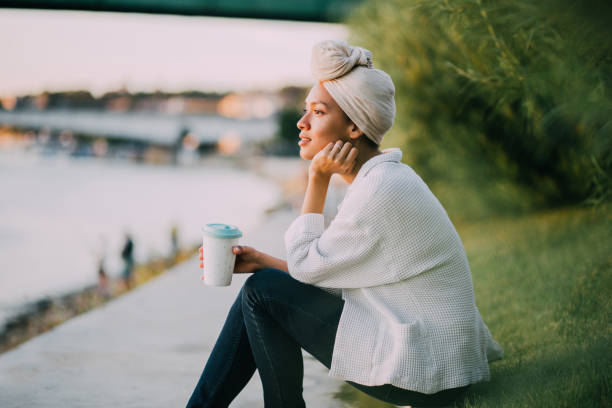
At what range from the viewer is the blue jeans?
1917mm

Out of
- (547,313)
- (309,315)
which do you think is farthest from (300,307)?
(547,313)

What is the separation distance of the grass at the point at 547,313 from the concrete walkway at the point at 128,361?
0.75 meters

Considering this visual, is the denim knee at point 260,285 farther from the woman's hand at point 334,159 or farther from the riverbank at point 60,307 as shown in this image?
the riverbank at point 60,307

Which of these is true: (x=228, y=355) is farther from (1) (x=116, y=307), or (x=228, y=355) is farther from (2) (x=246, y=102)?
(2) (x=246, y=102)

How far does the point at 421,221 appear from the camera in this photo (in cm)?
183

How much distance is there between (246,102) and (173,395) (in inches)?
4229

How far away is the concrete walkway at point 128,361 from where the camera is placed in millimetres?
2637

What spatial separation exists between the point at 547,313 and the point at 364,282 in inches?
73.2

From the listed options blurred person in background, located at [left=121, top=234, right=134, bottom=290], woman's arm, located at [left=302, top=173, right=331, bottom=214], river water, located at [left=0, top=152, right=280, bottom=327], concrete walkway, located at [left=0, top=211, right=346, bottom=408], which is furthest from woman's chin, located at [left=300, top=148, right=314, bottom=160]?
blurred person in background, located at [left=121, top=234, right=134, bottom=290]

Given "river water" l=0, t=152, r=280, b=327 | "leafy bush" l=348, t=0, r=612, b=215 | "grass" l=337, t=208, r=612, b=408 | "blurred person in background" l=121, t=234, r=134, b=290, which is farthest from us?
"river water" l=0, t=152, r=280, b=327

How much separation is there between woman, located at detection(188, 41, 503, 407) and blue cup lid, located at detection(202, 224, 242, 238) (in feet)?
0.21

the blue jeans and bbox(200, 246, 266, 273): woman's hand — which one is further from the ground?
bbox(200, 246, 266, 273): woman's hand

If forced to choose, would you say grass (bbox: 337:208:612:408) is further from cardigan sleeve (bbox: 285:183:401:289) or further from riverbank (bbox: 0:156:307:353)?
riverbank (bbox: 0:156:307:353)

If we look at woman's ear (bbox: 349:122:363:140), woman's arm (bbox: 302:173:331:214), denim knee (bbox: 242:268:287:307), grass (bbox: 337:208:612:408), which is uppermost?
woman's ear (bbox: 349:122:363:140)
